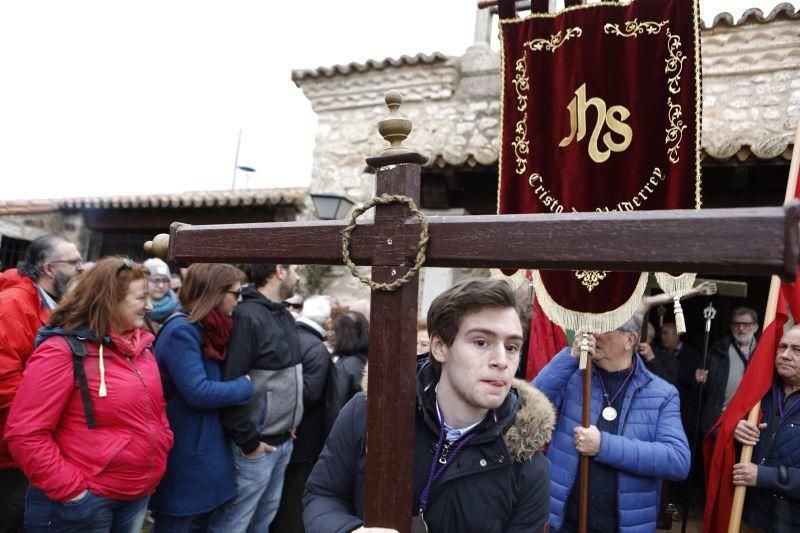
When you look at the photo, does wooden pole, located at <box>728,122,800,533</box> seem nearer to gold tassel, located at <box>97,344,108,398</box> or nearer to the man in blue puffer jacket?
the man in blue puffer jacket

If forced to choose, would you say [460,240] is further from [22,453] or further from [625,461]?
[22,453]

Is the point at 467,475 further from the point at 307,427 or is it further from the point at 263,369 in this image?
the point at 307,427

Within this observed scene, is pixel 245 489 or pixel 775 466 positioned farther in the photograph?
pixel 245 489

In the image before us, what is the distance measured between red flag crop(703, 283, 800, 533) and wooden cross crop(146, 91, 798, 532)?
1984mm

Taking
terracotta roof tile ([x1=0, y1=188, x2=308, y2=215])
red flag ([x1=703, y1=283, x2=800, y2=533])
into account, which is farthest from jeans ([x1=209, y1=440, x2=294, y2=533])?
terracotta roof tile ([x1=0, y1=188, x2=308, y2=215])

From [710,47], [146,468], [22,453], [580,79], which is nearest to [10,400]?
[22,453]

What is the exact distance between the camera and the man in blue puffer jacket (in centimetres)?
220

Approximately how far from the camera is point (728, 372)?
4.30 metres

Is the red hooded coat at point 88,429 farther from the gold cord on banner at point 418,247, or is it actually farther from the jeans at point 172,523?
the gold cord on banner at point 418,247

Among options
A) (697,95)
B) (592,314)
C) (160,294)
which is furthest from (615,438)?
(160,294)

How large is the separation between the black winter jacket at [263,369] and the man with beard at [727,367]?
3387 millimetres

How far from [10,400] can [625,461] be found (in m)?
2.72

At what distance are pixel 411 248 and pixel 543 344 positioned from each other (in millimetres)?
2771

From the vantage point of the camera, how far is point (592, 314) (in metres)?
2.50
